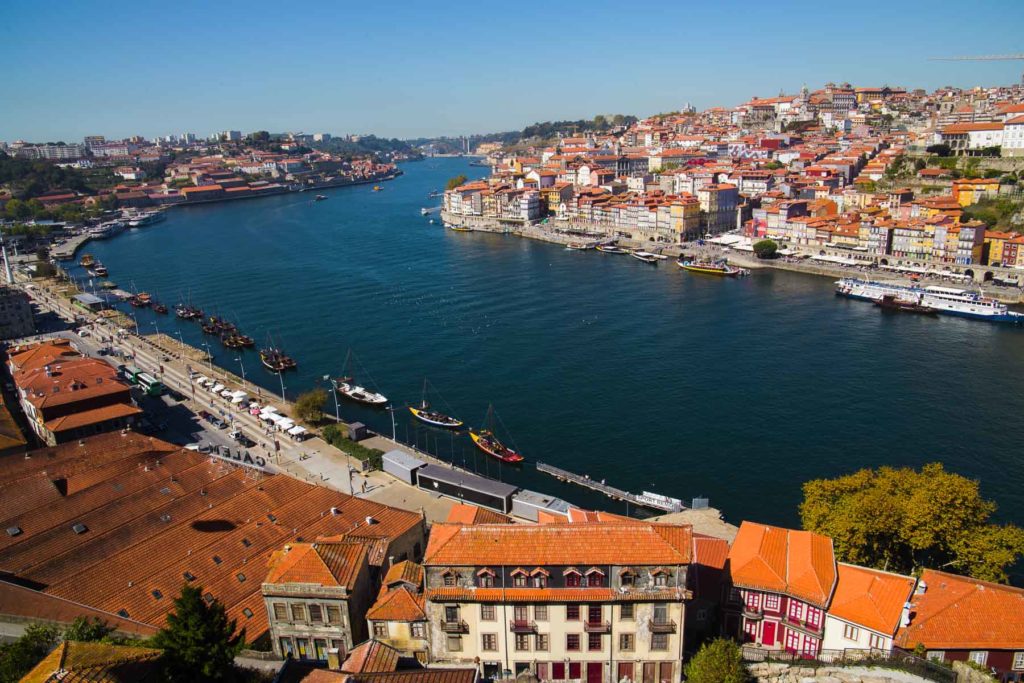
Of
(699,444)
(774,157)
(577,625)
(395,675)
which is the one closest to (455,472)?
(699,444)

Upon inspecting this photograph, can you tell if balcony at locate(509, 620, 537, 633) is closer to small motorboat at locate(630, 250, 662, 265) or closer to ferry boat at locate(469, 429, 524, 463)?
ferry boat at locate(469, 429, 524, 463)

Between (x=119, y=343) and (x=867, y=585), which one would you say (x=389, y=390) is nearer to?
(x=119, y=343)

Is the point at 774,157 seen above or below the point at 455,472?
above

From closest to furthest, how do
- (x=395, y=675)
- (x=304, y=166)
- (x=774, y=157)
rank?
1. (x=395, y=675)
2. (x=774, y=157)
3. (x=304, y=166)

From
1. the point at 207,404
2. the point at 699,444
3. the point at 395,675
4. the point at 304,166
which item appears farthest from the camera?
the point at 304,166

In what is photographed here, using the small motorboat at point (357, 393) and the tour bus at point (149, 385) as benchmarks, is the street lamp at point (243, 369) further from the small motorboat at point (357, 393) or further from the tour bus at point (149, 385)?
the small motorboat at point (357, 393)

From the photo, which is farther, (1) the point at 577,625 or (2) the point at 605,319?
(2) the point at 605,319

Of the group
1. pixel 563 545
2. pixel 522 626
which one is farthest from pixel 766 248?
pixel 522 626

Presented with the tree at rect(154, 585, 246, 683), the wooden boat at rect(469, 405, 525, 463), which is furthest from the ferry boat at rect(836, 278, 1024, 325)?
the tree at rect(154, 585, 246, 683)
